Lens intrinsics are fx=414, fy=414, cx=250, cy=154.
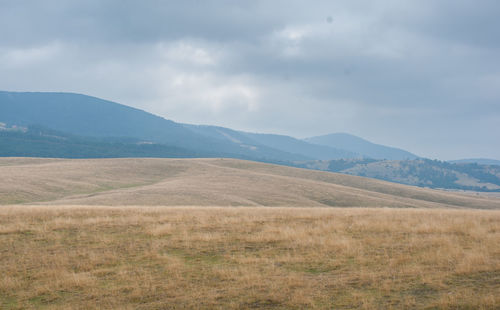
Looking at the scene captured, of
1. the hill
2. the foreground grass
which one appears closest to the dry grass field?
the foreground grass

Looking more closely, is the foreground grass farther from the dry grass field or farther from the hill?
the hill

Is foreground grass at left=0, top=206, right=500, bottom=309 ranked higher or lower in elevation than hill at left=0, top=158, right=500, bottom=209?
higher

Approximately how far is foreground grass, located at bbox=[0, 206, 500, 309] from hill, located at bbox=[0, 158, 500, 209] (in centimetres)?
2734

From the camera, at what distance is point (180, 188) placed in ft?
195

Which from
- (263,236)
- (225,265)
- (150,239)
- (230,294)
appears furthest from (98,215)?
(230,294)

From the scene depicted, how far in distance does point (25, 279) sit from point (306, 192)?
57.9 m

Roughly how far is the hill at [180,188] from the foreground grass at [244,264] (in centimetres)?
2734

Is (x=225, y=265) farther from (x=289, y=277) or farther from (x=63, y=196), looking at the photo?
(x=63, y=196)

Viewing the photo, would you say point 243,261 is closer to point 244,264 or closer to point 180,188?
point 244,264

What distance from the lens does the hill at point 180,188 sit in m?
51.3

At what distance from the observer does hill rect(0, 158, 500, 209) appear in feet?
168

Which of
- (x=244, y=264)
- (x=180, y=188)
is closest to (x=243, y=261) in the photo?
(x=244, y=264)

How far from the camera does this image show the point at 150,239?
667 inches

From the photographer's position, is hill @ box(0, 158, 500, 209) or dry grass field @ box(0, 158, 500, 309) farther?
hill @ box(0, 158, 500, 209)
